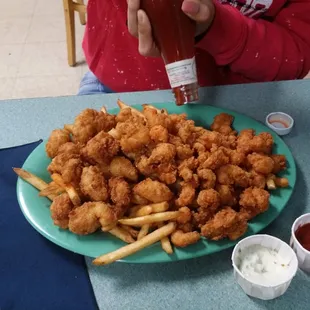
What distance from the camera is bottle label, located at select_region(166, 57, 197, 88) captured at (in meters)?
0.95

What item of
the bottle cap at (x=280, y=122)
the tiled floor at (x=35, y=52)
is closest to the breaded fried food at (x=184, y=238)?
the bottle cap at (x=280, y=122)

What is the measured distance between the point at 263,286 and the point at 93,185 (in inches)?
14.5

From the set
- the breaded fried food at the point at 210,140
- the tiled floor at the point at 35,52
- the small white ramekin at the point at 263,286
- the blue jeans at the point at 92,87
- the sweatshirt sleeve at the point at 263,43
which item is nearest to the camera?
the small white ramekin at the point at 263,286

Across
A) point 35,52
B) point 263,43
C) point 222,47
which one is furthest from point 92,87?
point 35,52

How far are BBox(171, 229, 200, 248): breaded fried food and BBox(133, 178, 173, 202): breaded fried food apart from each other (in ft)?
0.25

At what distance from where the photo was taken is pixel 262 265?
761 millimetres

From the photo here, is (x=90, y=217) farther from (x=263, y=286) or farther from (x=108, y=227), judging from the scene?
(x=263, y=286)

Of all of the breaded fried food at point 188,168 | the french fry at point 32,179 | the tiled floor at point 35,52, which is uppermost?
the breaded fried food at point 188,168

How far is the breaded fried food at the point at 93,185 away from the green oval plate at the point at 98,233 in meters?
0.08

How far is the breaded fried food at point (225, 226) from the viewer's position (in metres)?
0.80

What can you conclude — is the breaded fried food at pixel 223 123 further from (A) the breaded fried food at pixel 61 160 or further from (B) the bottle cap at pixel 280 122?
(A) the breaded fried food at pixel 61 160

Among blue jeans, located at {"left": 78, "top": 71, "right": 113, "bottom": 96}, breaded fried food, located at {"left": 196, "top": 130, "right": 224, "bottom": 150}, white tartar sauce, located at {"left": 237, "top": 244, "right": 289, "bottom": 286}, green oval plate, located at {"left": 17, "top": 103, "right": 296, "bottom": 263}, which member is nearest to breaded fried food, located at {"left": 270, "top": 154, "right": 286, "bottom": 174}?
green oval plate, located at {"left": 17, "top": 103, "right": 296, "bottom": 263}

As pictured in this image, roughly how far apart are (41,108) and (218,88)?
0.54 metres

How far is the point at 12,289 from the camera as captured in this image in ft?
2.64
